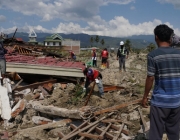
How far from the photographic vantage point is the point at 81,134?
505 centimetres

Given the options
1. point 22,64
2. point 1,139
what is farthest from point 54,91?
point 1,139

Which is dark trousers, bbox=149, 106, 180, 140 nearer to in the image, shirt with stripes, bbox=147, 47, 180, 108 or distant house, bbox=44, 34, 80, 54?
shirt with stripes, bbox=147, 47, 180, 108

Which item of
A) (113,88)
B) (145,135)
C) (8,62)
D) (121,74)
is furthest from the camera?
(121,74)

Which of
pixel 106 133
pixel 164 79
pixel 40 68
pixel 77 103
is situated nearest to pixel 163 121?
pixel 164 79

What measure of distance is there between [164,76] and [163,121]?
68cm

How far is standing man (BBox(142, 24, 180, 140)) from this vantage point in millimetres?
3014

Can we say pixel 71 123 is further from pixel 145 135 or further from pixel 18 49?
pixel 18 49

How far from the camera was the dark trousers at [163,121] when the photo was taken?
124 inches

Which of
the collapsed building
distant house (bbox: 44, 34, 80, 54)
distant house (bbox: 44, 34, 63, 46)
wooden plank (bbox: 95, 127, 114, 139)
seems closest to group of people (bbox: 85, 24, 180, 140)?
the collapsed building

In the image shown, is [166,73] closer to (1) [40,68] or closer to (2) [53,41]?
(1) [40,68]

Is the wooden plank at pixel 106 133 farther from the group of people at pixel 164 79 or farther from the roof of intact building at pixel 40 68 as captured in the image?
the roof of intact building at pixel 40 68

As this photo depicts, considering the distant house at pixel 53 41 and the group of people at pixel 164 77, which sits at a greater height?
the distant house at pixel 53 41

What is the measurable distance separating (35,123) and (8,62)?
4.07 m

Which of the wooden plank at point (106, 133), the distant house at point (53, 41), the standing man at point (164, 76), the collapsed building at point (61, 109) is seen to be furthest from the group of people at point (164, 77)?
the distant house at point (53, 41)
